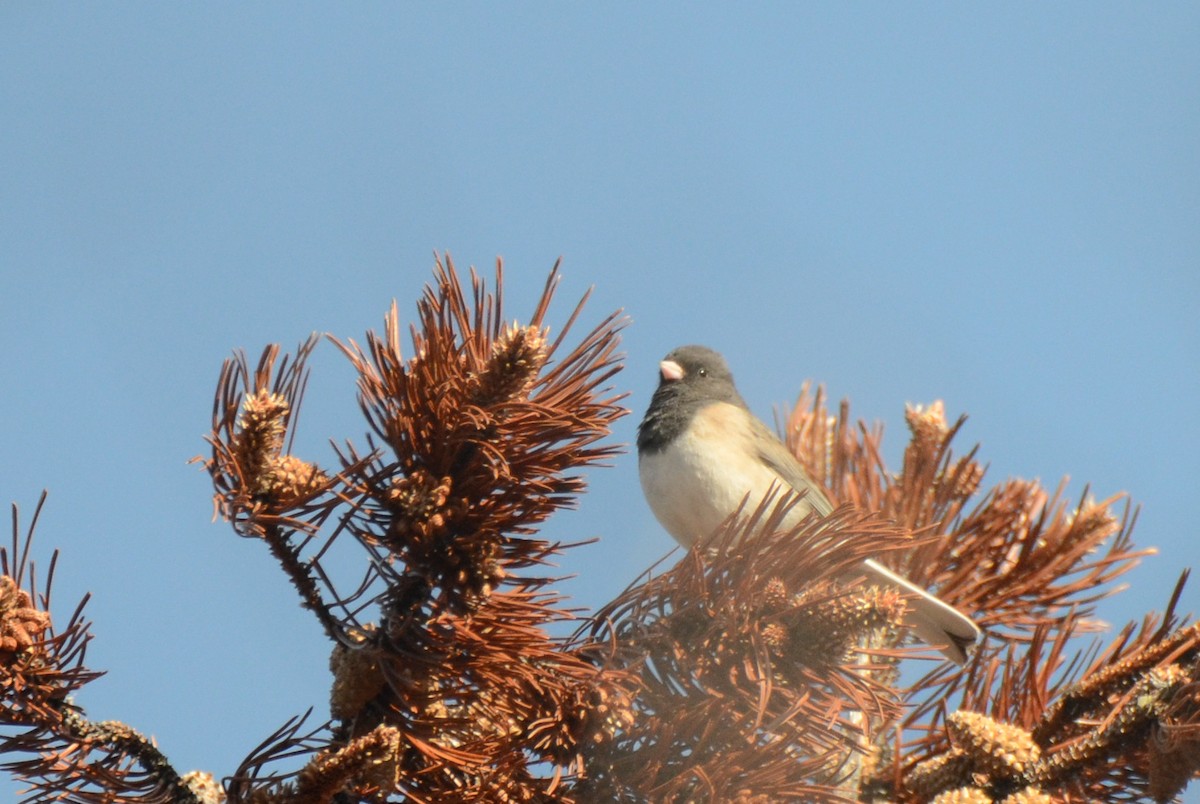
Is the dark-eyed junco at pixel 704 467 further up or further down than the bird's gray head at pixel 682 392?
further down

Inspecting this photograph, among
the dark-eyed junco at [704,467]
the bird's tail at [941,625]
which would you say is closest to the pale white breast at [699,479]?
the dark-eyed junco at [704,467]

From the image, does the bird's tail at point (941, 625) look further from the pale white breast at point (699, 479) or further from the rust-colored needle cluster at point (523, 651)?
the pale white breast at point (699, 479)

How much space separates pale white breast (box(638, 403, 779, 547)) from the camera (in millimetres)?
2518

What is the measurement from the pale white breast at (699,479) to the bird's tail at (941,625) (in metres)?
0.93

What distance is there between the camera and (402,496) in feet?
3.19

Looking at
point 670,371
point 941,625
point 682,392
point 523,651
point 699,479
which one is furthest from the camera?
point 670,371

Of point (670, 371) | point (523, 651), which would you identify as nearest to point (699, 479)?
point (670, 371)

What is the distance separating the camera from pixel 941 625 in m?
1.52

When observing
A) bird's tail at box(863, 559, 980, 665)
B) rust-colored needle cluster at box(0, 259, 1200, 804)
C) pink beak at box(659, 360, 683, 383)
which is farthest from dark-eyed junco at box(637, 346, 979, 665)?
rust-colored needle cluster at box(0, 259, 1200, 804)

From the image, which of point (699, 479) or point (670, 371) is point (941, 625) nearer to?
point (699, 479)

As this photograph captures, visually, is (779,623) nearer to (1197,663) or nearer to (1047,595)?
(1197,663)

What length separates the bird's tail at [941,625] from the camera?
1411mm

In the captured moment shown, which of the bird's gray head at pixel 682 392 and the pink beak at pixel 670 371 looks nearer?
the bird's gray head at pixel 682 392

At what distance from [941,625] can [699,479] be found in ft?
3.43
